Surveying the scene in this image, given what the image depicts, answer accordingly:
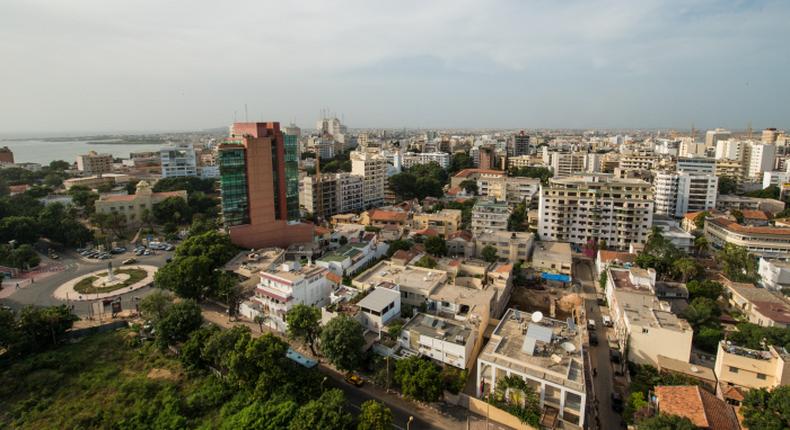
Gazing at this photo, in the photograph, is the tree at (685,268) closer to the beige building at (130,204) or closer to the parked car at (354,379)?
the parked car at (354,379)

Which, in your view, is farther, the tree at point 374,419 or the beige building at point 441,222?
the beige building at point 441,222

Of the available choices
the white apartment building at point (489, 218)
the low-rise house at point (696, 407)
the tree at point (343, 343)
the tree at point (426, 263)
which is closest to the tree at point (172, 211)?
the tree at point (426, 263)

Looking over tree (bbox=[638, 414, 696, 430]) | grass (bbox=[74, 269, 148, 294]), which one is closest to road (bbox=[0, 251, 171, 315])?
grass (bbox=[74, 269, 148, 294])

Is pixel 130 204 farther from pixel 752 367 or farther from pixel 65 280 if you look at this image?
pixel 752 367

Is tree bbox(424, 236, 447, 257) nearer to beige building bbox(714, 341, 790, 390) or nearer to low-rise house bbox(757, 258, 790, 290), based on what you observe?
beige building bbox(714, 341, 790, 390)

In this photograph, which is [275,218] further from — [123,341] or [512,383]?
[512,383]

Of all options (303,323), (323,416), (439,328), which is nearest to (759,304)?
(439,328)
